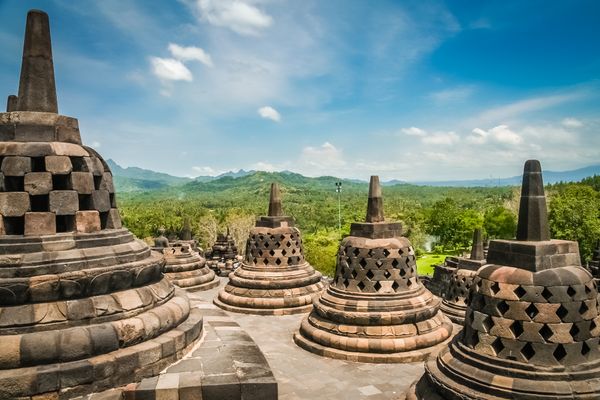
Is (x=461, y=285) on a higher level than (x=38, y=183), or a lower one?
lower

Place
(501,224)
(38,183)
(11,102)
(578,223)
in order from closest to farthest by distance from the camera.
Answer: (38,183) → (11,102) → (578,223) → (501,224)

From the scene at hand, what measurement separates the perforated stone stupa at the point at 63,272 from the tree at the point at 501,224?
47479mm

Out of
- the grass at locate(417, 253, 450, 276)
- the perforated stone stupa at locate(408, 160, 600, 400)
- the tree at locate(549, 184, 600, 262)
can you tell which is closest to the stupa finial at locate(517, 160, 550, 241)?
the perforated stone stupa at locate(408, 160, 600, 400)

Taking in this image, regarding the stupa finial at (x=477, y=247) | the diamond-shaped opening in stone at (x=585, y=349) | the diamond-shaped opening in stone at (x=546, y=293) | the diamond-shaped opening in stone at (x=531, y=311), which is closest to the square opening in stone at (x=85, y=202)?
the diamond-shaped opening in stone at (x=531, y=311)

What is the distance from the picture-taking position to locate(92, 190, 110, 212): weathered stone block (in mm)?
5957

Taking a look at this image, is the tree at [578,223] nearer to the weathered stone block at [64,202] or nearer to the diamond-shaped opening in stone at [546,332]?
the diamond-shaped opening in stone at [546,332]

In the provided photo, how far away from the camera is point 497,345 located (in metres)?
5.14

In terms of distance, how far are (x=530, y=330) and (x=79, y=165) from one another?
19.9ft

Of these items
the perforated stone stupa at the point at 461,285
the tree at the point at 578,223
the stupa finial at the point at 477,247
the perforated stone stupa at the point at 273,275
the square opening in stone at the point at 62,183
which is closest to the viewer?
the square opening in stone at the point at 62,183

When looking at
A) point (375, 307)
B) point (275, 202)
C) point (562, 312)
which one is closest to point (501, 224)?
point (275, 202)

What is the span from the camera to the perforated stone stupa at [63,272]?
16.0 feet

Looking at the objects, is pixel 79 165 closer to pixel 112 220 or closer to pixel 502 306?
pixel 112 220

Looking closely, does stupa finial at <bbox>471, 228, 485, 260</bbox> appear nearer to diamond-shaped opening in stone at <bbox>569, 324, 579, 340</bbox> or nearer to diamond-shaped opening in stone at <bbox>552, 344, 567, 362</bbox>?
diamond-shaped opening in stone at <bbox>569, 324, 579, 340</bbox>

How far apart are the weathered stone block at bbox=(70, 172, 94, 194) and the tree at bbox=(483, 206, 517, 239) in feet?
157
